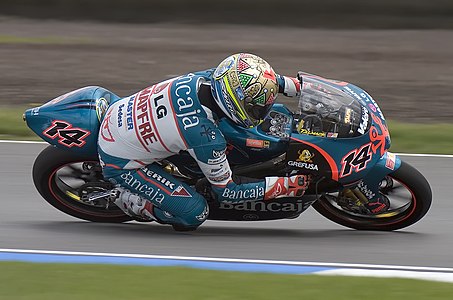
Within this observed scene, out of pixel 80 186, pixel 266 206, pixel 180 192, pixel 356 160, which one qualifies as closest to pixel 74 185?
pixel 80 186

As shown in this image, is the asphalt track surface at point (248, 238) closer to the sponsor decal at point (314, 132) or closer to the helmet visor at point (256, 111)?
the sponsor decal at point (314, 132)

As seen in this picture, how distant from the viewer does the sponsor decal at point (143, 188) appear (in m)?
7.08

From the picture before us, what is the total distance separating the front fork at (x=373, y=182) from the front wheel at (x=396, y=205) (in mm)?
42

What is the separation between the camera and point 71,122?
7188 mm

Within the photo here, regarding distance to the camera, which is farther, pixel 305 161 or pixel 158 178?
pixel 158 178

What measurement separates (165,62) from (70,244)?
7586 millimetres

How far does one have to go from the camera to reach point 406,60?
14.8 meters

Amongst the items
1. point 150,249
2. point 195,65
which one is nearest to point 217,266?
point 150,249

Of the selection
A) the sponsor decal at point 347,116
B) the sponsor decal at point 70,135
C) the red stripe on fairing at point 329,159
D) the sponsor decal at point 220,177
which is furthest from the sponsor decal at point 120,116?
the sponsor decal at point 347,116

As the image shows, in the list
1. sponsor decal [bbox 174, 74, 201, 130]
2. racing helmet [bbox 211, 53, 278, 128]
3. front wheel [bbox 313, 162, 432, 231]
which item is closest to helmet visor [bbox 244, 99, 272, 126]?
racing helmet [bbox 211, 53, 278, 128]

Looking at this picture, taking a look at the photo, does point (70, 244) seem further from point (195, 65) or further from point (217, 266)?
point (195, 65)

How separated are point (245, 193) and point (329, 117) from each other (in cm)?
78

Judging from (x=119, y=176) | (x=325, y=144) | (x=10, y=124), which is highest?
(x=325, y=144)

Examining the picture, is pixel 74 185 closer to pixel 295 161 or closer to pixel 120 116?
pixel 120 116
